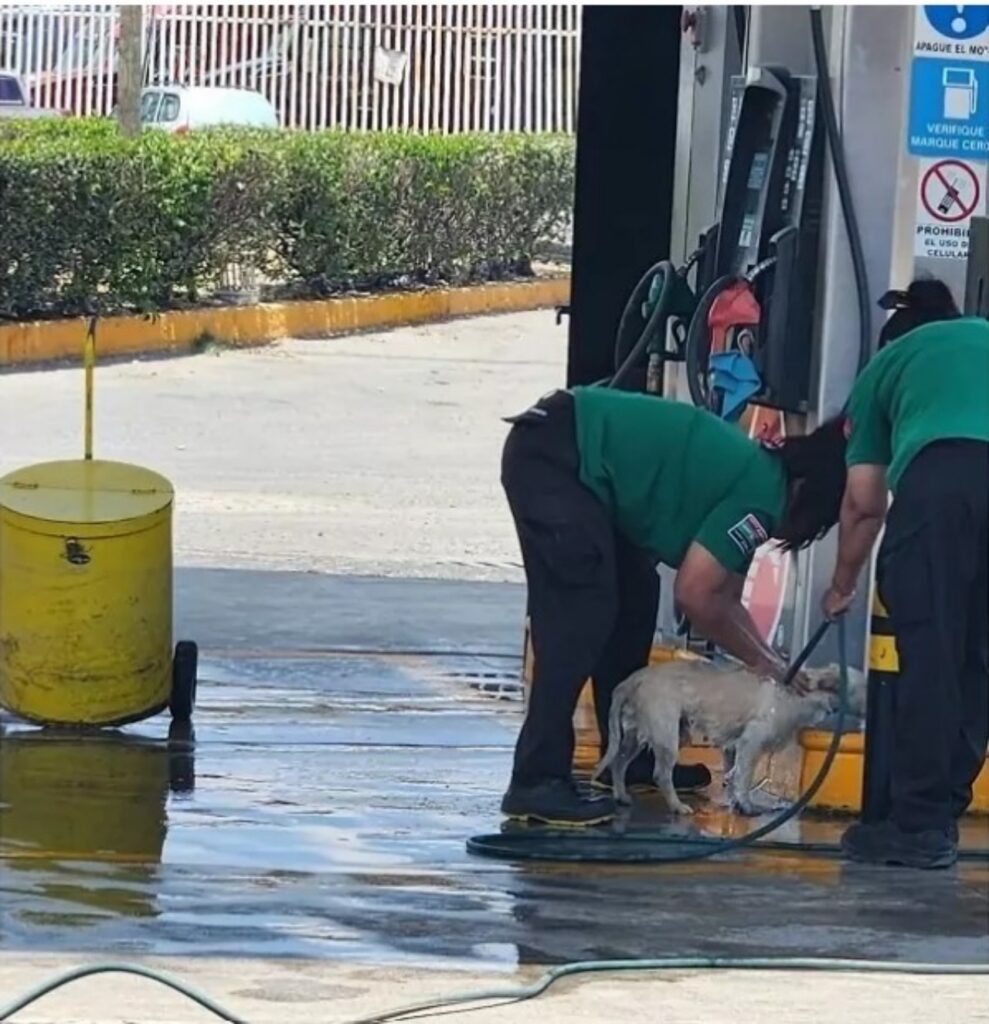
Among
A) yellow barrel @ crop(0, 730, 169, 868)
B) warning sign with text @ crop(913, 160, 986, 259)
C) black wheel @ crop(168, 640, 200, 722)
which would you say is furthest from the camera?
black wheel @ crop(168, 640, 200, 722)

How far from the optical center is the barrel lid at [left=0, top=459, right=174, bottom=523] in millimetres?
8094

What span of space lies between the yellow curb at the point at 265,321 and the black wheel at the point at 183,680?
1104 centimetres

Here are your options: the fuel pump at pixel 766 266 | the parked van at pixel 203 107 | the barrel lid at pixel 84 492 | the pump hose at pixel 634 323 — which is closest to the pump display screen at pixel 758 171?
the fuel pump at pixel 766 266

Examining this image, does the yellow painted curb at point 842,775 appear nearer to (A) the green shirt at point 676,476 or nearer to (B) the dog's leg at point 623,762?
(B) the dog's leg at point 623,762

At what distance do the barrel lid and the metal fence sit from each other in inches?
824

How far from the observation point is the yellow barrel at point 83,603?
8062 mm

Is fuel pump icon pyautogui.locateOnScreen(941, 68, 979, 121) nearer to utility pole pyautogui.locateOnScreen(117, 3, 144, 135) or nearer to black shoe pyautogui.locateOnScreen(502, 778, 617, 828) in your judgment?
black shoe pyautogui.locateOnScreen(502, 778, 617, 828)

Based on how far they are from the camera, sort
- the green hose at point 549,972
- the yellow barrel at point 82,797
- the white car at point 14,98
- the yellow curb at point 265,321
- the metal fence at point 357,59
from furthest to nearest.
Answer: the white car at point 14,98 → the metal fence at point 357,59 → the yellow curb at point 265,321 → the yellow barrel at point 82,797 → the green hose at point 549,972

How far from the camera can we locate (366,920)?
5.97m

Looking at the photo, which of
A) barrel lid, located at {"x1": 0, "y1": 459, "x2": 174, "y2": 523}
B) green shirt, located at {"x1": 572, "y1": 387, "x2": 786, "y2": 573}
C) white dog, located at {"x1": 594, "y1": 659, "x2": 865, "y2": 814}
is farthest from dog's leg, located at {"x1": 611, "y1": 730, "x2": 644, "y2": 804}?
barrel lid, located at {"x1": 0, "y1": 459, "x2": 174, "y2": 523}

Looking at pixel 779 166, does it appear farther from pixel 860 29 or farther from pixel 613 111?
pixel 613 111

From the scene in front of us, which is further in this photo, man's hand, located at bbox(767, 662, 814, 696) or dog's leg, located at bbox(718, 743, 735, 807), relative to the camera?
dog's leg, located at bbox(718, 743, 735, 807)

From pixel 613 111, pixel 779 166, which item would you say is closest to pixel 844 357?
pixel 779 166

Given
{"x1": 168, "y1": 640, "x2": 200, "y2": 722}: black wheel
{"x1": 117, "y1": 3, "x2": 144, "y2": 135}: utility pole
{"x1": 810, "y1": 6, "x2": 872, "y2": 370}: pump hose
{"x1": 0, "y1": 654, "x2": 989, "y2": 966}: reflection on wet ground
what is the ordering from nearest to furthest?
{"x1": 0, "y1": 654, "x2": 989, "y2": 966}: reflection on wet ground < {"x1": 810, "y1": 6, "x2": 872, "y2": 370}: pump hose < {"x1": 168, "y1": 640, "x2": 200, "y2": 722}: black wheel < {"x1": 117, "y1": 3, "x2": 144, "y2": 135}: utility pole
